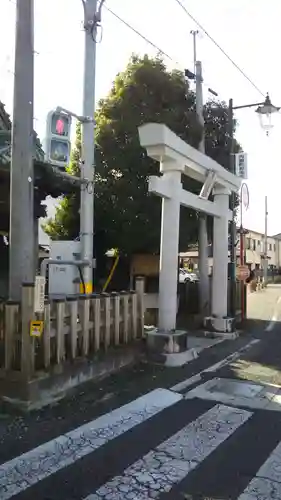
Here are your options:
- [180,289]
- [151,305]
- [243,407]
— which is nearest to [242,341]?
[151,305]

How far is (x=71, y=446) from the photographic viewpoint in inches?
182

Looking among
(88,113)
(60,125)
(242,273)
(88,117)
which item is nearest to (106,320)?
(60,125)

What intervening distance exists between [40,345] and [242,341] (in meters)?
6.60

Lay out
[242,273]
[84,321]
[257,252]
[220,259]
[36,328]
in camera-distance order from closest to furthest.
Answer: [36,328], [84,321], [220,259], [242,273], [257,252]

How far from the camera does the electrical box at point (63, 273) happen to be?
9195mm

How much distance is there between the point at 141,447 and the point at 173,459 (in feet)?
1.37

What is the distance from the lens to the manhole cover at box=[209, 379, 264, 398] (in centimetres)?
675

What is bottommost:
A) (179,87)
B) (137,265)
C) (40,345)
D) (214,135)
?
(40,345)

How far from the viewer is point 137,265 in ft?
50.2

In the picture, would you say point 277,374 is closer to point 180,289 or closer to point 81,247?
point 81,247

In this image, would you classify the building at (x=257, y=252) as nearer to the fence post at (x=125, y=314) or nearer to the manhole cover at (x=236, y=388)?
the fence post at (x=125, y=314)

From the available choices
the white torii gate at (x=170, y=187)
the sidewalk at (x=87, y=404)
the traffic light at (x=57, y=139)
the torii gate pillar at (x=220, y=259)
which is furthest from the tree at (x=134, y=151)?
the sidewalk at (x=87, y=404)

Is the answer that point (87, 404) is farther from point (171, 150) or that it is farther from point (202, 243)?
point (202, 243)

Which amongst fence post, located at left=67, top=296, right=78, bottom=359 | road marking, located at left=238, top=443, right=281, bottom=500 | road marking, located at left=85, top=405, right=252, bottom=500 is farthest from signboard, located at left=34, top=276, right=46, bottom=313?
road marking, located at left=238, top=443, right=281, bottom=500
